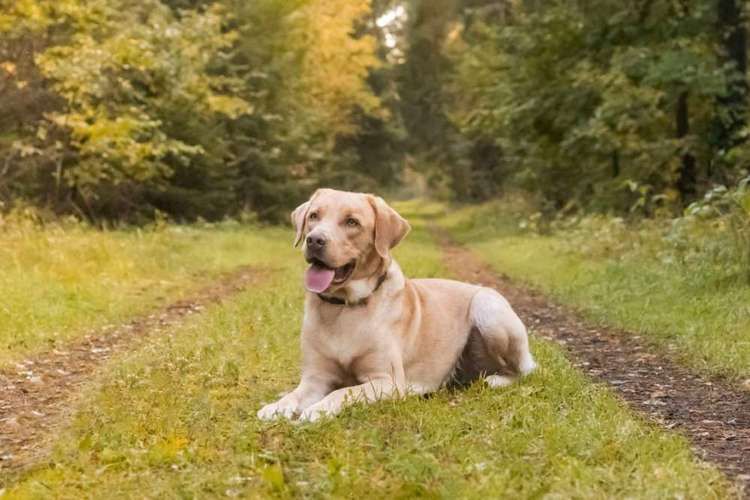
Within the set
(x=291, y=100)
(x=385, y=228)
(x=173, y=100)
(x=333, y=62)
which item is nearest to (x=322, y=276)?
(x=385, y=228)

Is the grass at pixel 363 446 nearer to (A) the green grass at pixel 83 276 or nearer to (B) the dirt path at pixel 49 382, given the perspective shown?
(B) the dirt path at pixel 49 382

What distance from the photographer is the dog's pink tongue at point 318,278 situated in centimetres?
518

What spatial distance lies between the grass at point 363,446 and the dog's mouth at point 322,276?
0.77m

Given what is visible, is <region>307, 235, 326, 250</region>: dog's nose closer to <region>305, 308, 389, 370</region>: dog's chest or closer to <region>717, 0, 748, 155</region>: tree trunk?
<region>305, 308, 389, 370</region>: dog's chest

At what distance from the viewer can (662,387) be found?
6.36 metres

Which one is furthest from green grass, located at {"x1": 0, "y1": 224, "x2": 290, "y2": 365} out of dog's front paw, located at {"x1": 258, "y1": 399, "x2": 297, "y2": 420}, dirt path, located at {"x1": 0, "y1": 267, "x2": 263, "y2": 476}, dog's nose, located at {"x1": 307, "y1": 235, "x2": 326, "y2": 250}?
dog's nose, located at {"x1": 307, "y1": 235, "x2": 326, "y2": 250}

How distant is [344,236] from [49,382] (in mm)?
2886

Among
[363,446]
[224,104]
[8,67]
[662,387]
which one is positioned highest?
[8,67]

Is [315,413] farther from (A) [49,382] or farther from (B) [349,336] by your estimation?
(A) [49,382]

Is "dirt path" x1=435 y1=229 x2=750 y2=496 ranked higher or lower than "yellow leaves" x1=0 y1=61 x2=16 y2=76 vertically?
lower

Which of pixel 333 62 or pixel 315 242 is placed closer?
pixel 315 242

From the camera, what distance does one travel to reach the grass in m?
3.71

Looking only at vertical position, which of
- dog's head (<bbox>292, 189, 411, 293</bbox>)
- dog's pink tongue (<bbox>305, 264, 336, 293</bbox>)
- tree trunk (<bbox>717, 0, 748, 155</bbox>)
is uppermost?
tree trunk (<bbox>717, 0, 748, 155</bbox>)

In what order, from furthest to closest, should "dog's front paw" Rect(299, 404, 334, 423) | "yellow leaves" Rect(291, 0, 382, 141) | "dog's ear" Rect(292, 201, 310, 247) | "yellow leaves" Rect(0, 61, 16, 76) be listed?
"yellow leaves" Rect(291, 0, 382, 141) → "yellow leaves" Rect(0, 61, 16, 76) → "dog's ear" Rect(292, 201, 310, 247) → "dog's front paw" Rect(299, 404, 334, 423)
